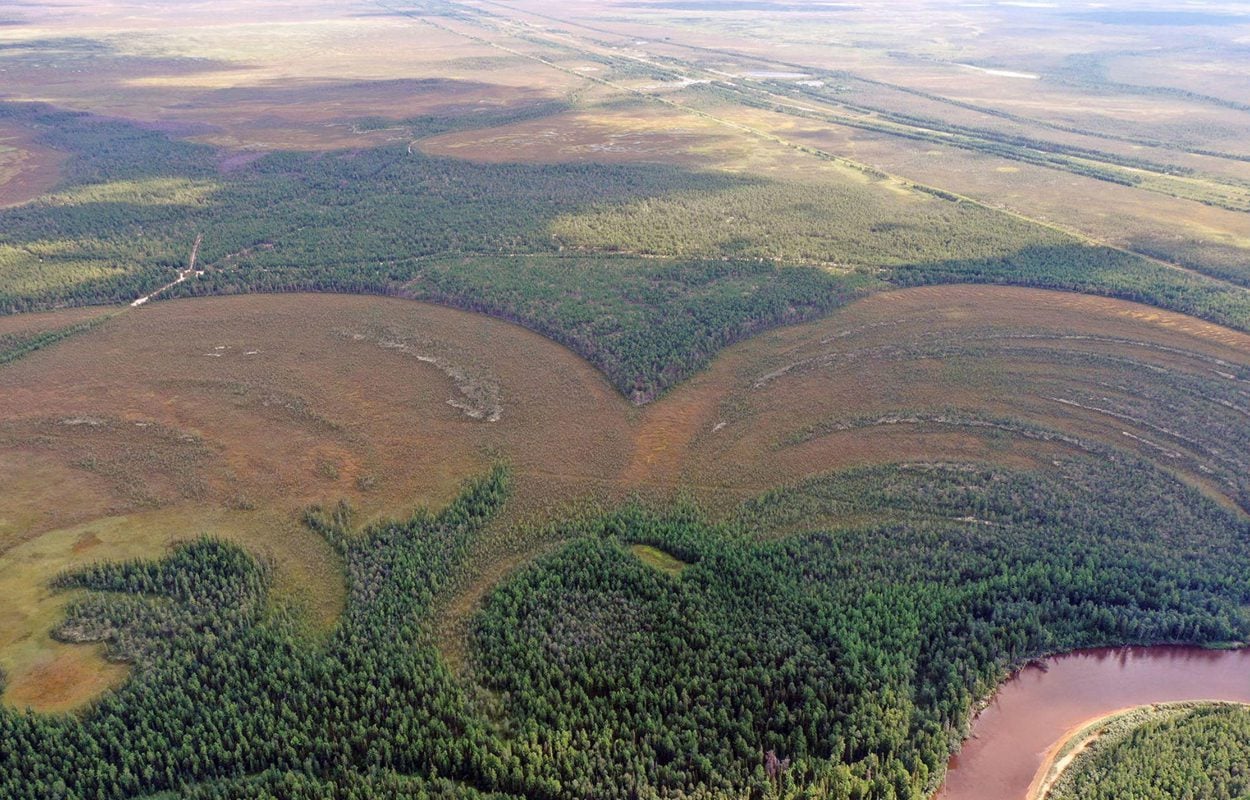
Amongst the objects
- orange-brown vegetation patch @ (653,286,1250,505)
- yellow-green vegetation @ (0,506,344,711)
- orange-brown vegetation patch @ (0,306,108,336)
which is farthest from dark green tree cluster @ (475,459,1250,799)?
orange-brown vegetation patch @ (0,306,108,336)

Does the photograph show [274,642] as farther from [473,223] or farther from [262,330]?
[473,223]

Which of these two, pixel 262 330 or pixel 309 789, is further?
pixel 262 330

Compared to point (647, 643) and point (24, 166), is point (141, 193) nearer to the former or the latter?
point (24, 166)

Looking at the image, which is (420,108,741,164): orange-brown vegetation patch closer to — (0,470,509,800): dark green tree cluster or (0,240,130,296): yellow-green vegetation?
(0,240,130,296): yellow-green vegetation

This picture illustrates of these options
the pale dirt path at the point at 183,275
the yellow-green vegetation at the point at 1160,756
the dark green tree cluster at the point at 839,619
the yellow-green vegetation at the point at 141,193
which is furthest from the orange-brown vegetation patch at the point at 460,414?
the yellow-green vegetation at the point at 141,193

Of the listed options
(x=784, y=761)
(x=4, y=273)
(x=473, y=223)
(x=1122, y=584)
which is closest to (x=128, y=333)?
(x=4, y=273)

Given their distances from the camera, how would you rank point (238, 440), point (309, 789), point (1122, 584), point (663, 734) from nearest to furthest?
point (309, 789) < point (663, 734) < point (1122, 584) < point (238, 440)

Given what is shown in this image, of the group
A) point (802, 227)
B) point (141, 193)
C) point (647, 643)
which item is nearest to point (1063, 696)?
point (647, 643)

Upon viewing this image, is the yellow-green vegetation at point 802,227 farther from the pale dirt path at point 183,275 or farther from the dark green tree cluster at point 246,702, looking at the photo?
the dark green tree cluster at point 246,702
